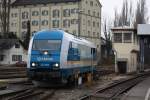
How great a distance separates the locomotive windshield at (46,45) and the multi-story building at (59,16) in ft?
248

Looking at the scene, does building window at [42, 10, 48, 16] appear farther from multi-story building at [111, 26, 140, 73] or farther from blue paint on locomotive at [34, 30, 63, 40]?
blue paint on locomotive at [34, 30, 63, 40]

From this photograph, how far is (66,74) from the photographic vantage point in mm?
24078

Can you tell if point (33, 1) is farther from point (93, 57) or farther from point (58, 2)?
point (93, 57)

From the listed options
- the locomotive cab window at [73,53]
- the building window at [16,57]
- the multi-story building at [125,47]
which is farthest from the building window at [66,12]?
the locomotive cab window at [73,53]

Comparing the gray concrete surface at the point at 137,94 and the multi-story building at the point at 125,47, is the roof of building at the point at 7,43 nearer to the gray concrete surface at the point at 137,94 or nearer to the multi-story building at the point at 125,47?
the multi-story building at the point at 125,47

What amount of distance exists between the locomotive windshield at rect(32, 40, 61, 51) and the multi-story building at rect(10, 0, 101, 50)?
75726 mm

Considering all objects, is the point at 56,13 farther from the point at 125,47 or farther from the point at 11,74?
the point at 11,74

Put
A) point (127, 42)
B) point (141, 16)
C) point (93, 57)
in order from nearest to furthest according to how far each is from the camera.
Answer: point (93, 57), point (127, 42), point (141, 16)

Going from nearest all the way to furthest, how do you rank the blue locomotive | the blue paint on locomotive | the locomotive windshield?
the blue locomotive → the locomotive windshield → the blue paint on locomotive

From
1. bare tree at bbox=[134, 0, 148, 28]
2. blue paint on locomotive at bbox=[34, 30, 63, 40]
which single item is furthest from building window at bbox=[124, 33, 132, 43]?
blue paint on locomotive at bbox=[34, 30, 63, 40]

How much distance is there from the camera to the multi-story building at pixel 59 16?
343ft

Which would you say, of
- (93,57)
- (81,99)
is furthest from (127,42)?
(81,99)

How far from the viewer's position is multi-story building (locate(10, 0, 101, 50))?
104625 mm

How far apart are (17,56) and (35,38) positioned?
63.8 meters
